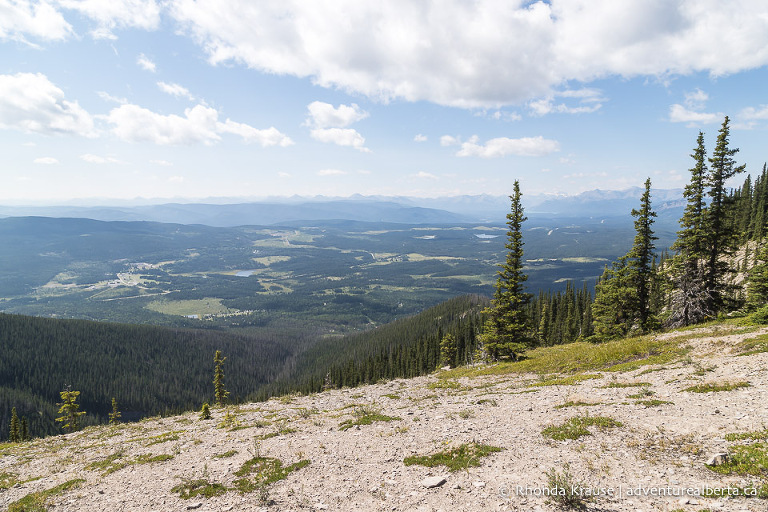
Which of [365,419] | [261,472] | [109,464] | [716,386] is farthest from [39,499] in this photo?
[716,386]

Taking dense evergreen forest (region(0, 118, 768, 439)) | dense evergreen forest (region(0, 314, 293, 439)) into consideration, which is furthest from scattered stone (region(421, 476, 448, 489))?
dense evergreen forest (region(0, 314, 293, 439))

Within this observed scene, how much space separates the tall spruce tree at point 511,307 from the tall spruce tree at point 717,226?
17.7 metres

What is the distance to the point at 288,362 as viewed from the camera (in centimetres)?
19200

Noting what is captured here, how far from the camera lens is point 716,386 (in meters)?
14.7

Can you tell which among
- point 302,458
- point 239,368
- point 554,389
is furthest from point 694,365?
point 239,368

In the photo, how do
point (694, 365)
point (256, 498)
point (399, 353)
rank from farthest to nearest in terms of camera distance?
point (399, 353) → point (694, 365) → point (256, 498)

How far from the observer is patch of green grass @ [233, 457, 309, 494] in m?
11.3

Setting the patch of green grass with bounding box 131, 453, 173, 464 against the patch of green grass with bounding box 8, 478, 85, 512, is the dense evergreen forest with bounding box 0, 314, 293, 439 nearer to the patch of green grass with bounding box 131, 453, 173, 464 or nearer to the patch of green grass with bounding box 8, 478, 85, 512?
the patch of green grass with bounding box 131, 453, 173, 464

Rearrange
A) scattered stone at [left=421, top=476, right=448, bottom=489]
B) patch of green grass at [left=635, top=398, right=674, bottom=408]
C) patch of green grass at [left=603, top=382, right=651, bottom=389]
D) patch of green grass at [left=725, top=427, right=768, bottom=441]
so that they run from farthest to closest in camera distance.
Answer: patch of green grass at [left=603, top=382, right=651, bottom=389] → patch of green grass at [left=635, top=398, right=674, bottom=408] → scattered stone at [left=421, top=476, right=448, bottom=489] → patch of green grass at [left=725, top=427, right=768, bottom=441]

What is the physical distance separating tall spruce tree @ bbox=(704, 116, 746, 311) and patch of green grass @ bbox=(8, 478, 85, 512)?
50.3m

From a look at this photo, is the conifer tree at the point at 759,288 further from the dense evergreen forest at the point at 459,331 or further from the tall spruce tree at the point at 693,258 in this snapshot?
the tall spruce tree at the point at 693,258

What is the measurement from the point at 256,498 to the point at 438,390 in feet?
64.6

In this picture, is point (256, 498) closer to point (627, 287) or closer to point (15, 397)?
point (627, 287)

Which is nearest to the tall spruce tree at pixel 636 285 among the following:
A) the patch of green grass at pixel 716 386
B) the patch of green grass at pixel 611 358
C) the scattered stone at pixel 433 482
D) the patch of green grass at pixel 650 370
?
the patch of green grass at pixel 611 358
